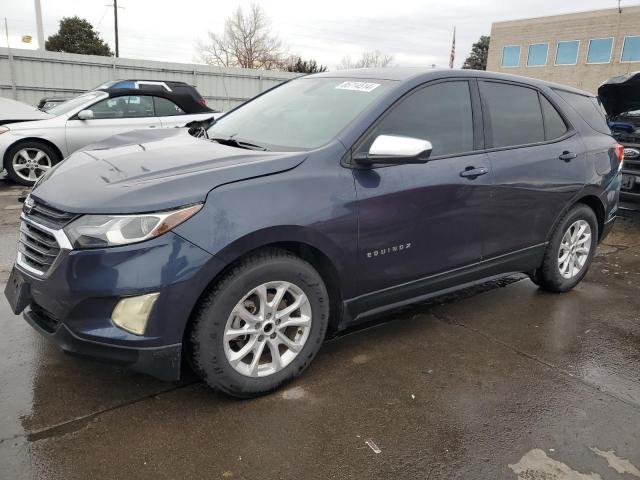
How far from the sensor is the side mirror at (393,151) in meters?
2.73

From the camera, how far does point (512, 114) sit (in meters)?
3.77

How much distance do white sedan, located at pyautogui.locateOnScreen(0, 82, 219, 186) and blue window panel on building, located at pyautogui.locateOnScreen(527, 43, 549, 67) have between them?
1494 inches

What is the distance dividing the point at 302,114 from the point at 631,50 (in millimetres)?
39188

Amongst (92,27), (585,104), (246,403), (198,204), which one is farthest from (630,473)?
(92,27)

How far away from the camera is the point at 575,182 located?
4.09 m

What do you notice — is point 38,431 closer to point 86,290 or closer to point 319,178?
point 86,290

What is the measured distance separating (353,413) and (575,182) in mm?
2637

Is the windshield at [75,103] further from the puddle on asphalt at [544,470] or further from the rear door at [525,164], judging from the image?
the puddle on asphalt at [544,470]

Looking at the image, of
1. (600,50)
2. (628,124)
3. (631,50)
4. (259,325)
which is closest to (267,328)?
(259,325)

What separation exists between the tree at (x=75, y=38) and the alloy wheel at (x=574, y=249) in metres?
38.5

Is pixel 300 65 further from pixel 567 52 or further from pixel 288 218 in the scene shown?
pixel 288 218

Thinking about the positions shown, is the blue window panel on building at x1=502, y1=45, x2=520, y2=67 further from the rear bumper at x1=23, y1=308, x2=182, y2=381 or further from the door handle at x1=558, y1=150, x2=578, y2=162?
the rear bumper at x1=23, y1=308, x2=182, y2=381

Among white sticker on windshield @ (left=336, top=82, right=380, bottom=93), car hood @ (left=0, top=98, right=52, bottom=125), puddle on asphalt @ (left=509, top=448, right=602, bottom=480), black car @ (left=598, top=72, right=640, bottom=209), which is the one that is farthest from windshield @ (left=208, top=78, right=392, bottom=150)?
car hood @ (left=0, top=98, right=52, bottom=125)

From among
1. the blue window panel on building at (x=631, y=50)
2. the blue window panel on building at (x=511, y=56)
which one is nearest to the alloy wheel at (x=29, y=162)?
the blue window panel on building at (x=631, y=50)
